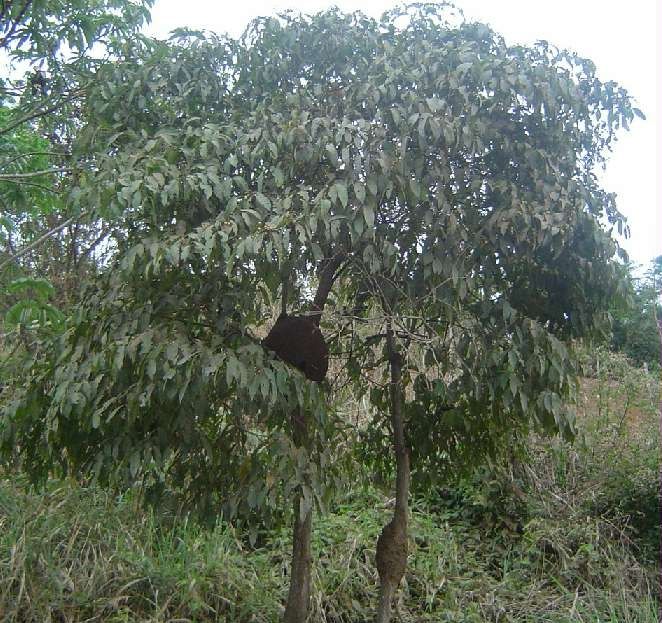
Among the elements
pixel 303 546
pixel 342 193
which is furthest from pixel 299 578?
pixel 342 193

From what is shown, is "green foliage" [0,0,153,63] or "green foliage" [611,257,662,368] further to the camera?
"green foliage" [611,257,662,368]

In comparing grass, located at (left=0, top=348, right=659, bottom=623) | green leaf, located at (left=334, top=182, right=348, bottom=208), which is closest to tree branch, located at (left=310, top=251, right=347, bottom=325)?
green leaf, located at (left=334, top=182, right=348, bottom=208)

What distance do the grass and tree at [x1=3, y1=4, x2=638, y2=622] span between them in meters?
1.08

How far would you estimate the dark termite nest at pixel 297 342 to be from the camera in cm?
318

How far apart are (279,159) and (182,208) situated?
431mm

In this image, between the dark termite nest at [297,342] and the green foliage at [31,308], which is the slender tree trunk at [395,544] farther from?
the green foliage at [31,308]

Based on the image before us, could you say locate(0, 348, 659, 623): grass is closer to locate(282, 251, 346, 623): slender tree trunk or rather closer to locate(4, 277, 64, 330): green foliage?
locate(282, 251, 346, 623): slender tree trunk

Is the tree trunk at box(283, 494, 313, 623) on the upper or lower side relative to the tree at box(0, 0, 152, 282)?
lower

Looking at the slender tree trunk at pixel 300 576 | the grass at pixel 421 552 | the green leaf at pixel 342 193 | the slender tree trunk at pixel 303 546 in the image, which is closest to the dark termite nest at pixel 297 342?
the slender tree trunk at pixel 303 546

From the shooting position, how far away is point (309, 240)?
246cm

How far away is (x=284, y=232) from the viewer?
2400mm

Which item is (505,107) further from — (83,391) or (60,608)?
(60,608)

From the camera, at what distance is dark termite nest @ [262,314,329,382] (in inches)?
125

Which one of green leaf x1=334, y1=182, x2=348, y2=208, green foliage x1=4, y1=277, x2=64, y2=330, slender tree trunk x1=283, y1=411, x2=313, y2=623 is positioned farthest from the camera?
slender tree trunk x1=283, y1=411, x2=313, y2=623
